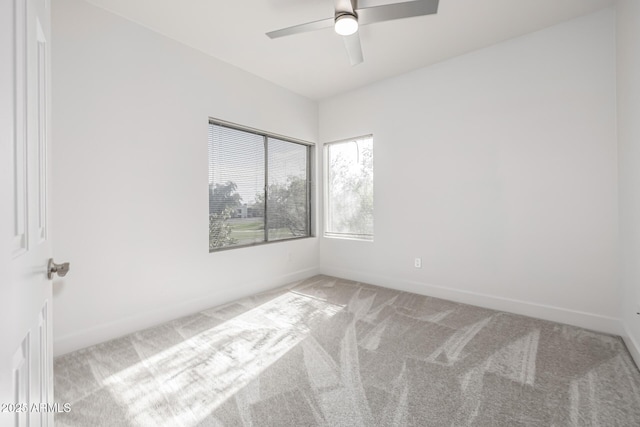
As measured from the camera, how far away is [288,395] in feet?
5.49

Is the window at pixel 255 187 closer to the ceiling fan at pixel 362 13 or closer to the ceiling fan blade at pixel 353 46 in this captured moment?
the ceiling fan at pixel 362 13

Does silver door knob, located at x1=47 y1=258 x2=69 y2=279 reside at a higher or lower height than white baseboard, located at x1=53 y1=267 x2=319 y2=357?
higher

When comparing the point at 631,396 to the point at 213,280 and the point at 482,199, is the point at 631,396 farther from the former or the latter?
the point at 213,280

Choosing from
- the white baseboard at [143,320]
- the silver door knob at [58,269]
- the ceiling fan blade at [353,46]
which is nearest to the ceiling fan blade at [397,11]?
the ceiling fan blade at [353,46]

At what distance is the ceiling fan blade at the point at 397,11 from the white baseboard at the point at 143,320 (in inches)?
114

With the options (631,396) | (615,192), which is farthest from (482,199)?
(631,396)

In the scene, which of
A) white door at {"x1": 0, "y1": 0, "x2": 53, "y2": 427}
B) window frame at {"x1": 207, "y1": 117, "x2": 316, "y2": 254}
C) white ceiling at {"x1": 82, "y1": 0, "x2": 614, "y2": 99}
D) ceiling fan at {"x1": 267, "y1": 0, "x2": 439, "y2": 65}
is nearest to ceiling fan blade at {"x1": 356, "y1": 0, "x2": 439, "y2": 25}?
ceiling fan at {"x1": 267, "y1": 0, "x2": 439, "y2": 65}

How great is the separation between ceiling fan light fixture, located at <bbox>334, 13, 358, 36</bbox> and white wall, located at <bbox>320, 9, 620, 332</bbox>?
1.68 meters

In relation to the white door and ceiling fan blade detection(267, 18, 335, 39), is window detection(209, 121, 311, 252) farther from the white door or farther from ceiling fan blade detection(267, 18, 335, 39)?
the white door

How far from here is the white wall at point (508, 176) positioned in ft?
8.04

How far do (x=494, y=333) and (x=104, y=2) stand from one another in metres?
4.19

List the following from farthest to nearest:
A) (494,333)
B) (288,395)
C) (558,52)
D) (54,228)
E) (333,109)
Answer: (333,109), (558,52), (494,333), (54,228), (288,395)

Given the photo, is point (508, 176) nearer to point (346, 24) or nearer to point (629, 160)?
point (629, 160)

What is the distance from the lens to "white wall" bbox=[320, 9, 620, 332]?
245 centimetres
